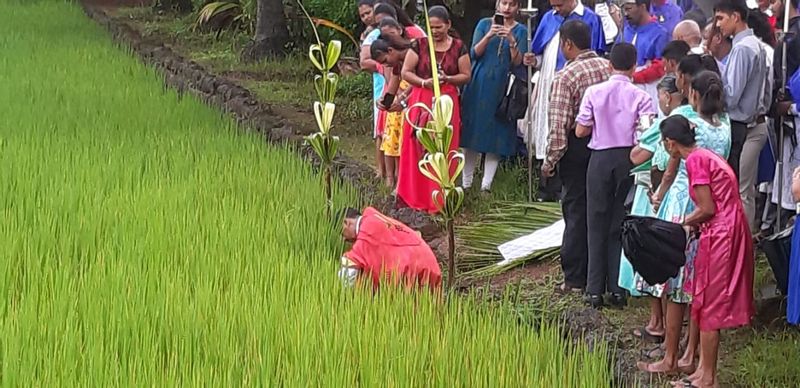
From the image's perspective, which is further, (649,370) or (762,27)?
(762,27)

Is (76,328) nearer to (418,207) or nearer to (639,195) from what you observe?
(639,195)

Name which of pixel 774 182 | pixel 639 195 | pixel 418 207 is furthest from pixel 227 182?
pixel 774 182

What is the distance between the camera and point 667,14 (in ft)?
19.7

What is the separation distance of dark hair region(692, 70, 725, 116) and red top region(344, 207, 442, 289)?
112 cm

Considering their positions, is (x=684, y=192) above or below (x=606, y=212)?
above

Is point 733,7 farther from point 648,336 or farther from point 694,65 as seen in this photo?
point 648,336

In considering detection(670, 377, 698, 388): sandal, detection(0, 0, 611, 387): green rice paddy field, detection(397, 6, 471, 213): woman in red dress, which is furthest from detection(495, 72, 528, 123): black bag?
detection(670, 377, 698, 388): sandal

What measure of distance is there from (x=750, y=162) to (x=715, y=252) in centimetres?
141

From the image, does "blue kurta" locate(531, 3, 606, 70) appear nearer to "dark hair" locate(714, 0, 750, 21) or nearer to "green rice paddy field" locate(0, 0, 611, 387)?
"dark hair" locate(714, 0, 750, 21)

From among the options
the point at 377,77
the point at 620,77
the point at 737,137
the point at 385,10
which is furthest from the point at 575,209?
the point at 377,77

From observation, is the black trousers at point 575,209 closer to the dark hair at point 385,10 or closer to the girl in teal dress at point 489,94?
the girl in teal dress at point 489,94

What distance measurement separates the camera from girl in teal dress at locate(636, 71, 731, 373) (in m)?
4.05

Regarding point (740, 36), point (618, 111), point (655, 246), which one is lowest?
point (655, 246)

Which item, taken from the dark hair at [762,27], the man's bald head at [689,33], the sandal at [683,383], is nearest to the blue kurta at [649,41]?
the man's bald head at [689,33]
